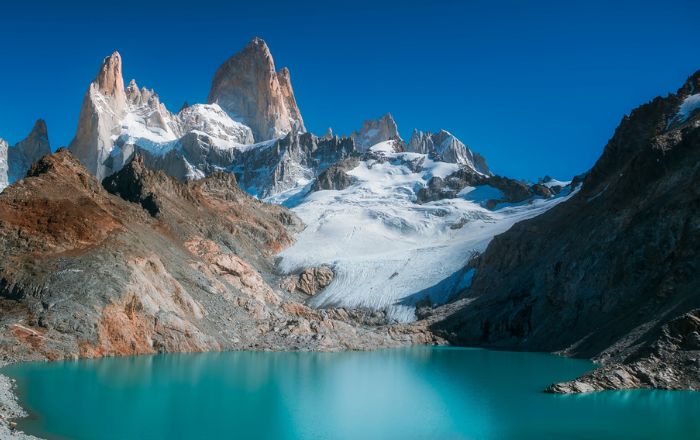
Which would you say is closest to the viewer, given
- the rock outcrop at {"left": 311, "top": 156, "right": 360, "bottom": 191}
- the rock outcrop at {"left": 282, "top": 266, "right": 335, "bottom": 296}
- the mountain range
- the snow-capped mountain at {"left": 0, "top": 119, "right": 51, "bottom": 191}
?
the mountain range

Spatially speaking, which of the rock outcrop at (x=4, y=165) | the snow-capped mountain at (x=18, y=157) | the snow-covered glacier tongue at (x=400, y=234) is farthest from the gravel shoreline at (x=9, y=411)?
the snow-capped mountain at (x=18, y=157)

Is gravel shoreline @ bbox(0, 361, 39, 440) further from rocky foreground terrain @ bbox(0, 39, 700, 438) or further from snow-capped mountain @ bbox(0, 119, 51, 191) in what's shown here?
snow-capped mountain @ bbox(0, 119, 51, 191)

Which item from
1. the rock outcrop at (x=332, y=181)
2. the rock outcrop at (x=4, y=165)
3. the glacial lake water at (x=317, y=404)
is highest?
the rock outcrop at (x=4, y=165)

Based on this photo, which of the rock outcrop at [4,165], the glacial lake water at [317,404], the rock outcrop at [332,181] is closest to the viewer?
the glacial lake water at [317,404]

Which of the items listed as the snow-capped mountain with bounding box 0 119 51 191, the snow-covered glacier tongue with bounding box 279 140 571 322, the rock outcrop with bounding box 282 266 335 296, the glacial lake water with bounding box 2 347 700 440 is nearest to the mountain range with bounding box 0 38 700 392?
the rock outcrop with bounding box 282 266 335 296

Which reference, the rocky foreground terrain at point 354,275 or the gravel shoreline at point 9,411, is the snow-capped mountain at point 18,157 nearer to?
the rocky foreground terrain at point 354,275
